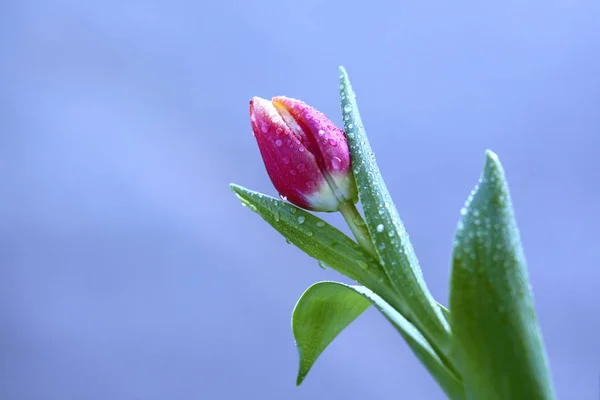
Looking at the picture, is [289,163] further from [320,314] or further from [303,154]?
[320,314]

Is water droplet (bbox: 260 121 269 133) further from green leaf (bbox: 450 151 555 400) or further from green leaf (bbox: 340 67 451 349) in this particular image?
green leaf (bbox: 450 151 555 400)

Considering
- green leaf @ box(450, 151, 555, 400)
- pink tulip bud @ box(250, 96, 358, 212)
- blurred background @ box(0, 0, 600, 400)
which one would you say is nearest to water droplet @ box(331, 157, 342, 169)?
pink tulip bud @ box(250, 96, 358, 212)

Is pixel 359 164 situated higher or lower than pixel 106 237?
lower

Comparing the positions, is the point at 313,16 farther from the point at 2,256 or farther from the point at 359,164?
the point at 359,164

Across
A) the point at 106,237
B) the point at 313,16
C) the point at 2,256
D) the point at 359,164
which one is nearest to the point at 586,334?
the point at 313,16

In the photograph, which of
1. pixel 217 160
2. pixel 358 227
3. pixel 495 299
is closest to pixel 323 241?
pixel 358 227
